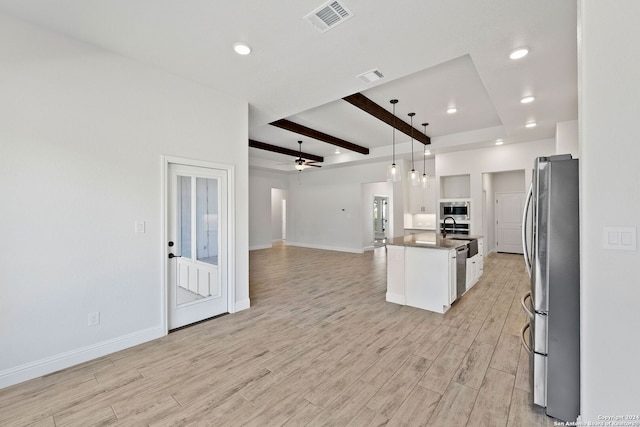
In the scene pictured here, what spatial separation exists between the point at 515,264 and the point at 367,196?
4772 millimetres

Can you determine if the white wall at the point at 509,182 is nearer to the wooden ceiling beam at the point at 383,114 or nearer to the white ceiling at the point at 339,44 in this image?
the wooden ceiling beam at the point at 383,114

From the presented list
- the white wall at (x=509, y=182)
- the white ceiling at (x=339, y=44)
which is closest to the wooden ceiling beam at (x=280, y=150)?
the white ceiling at (x=339, y=44)

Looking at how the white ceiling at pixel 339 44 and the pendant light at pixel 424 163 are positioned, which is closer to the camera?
the white ceiling at pixel 339 44

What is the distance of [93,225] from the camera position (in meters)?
2.69

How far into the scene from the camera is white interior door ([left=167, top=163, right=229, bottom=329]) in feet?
10.9

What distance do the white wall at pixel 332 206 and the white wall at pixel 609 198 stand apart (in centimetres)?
722

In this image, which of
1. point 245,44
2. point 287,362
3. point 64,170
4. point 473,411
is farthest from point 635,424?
point 64,170

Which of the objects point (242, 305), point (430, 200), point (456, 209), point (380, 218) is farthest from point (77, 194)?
point (380, 218)

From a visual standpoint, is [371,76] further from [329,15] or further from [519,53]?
[519,53]

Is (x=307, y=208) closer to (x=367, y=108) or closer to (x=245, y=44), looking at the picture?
(x=367, y=108)

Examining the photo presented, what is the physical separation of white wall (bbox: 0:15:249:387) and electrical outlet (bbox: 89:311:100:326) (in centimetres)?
3

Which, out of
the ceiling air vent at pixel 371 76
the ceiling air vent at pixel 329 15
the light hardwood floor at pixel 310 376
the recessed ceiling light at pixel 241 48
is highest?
the recessed ceiling light at pixel 241 48

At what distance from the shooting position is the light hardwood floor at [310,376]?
1.89 m

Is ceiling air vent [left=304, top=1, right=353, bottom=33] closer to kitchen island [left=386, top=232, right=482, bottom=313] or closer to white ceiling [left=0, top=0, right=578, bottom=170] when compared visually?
white ceiling [left=0, top=0, right=578, bottom=170]
